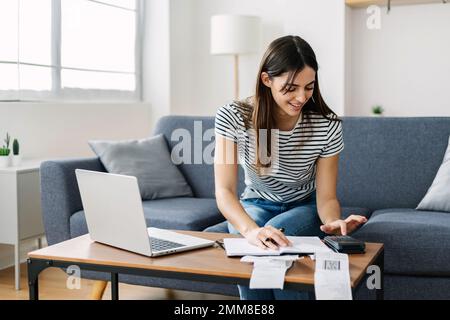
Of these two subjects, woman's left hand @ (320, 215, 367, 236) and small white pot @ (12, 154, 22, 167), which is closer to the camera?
woman's left hand @ (320, 215, 367, 236)

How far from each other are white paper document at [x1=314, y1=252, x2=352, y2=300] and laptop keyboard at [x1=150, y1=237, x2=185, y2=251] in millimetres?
383

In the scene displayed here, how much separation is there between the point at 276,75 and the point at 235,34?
9.23 ft

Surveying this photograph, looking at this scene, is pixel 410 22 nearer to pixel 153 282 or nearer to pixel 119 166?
pixel 119 166

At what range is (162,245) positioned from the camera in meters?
1.66

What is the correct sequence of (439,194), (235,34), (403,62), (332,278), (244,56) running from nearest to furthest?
(332,278), (439,194), (235,34), (403,62), (244,56)

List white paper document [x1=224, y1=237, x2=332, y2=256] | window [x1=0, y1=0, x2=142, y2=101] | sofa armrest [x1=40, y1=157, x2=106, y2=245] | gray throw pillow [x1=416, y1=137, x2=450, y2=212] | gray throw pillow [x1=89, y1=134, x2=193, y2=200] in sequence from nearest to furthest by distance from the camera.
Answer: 1. white paper document [x1=224, y1=237, x2=332, y2=256]
2. gray throw pillow [x1=416, y1=137, x2=450, y2=212]
3. sofa armrest [x1=40, y1=157, x2=106, y2=245]
4. gray throw pillow [x1=89, y1=134, x2=193, y2=200]
5. window [x1=0, y1=0, x2=142, y2=101]

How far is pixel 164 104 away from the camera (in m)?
4.80

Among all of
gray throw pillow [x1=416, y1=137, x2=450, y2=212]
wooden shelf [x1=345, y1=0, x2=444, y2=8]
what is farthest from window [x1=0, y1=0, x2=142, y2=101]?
gray throw pillow [x1=416, y1=137, x2=450, y2=212]

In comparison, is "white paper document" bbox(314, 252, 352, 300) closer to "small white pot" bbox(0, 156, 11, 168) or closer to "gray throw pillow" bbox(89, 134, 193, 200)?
"gray throw pillow" bbox(89, 134, 193, 200)

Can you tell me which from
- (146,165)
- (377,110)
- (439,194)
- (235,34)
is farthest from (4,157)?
(377,110)

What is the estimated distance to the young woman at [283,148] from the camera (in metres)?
1.84

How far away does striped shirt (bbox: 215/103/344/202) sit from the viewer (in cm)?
198

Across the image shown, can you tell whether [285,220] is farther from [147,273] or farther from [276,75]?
[147,273]

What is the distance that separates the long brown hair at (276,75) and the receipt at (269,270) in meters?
0.54
